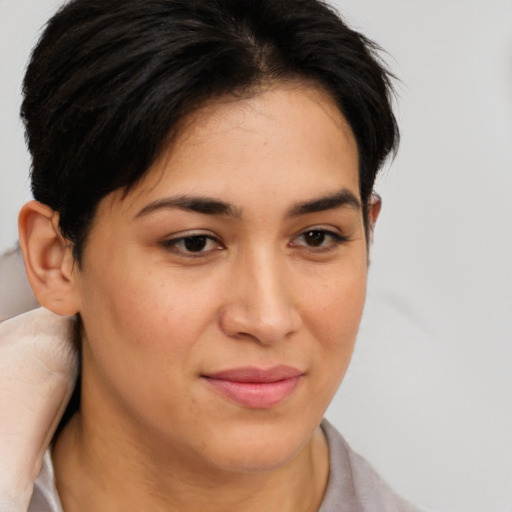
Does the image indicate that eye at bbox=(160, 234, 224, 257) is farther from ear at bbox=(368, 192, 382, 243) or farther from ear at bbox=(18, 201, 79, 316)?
ear at bbox=(368, 192, 382, 243)

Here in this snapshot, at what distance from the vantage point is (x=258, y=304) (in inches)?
54.2

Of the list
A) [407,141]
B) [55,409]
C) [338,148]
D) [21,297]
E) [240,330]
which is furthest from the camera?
[407,141]

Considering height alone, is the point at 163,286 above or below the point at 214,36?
below

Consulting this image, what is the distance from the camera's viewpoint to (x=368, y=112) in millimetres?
1567

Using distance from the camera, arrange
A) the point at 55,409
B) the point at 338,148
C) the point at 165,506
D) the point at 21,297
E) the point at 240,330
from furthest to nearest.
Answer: the point at 21,297 < the point at 55,409 < the point at 165,506 < the point at 338,148 < the point at 240,330

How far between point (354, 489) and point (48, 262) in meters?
0.58

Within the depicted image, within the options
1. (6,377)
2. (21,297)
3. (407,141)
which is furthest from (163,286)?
(407,141)

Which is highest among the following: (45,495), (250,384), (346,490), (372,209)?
(372,209)

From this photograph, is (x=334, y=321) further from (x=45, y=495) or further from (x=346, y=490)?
(x=45, y=495)

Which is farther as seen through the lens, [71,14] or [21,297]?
[21,297]

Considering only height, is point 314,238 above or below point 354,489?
above

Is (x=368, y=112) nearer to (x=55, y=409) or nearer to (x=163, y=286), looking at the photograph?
(x=163, y=286)

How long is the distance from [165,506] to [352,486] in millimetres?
293

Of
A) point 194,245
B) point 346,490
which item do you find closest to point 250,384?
point 194,245
